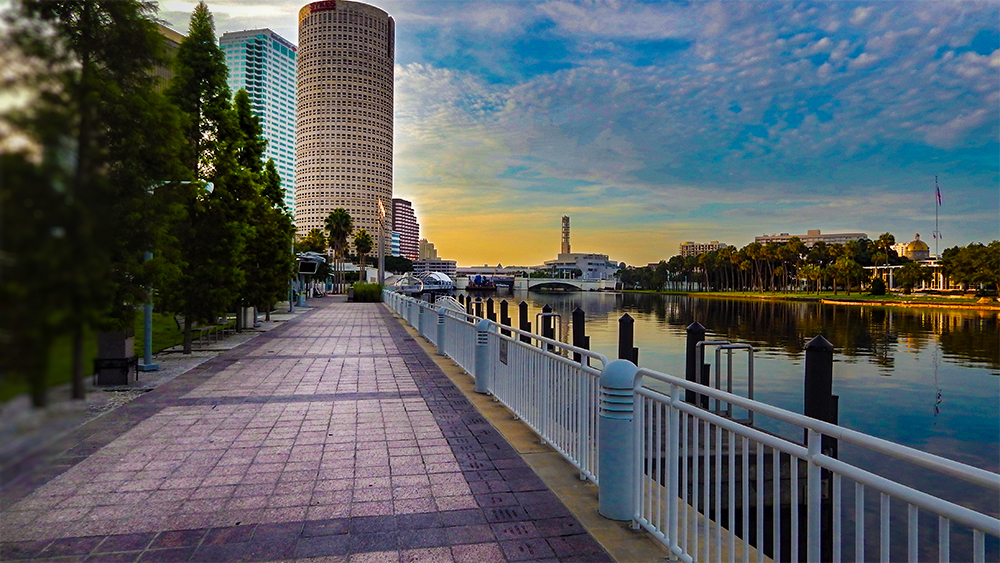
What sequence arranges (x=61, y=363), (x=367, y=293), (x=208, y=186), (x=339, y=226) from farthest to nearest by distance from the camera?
(x=339, y=226)
(x=367, y=293)
(x=208, y=186)
(x=61, y=363)

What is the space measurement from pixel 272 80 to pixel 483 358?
573 feet

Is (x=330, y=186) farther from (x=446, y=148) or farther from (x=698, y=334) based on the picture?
(x=698, y=334)

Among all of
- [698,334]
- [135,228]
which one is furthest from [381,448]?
[698,334]

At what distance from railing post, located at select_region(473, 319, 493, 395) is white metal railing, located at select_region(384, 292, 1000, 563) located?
78mm

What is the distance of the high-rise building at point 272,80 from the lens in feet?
469

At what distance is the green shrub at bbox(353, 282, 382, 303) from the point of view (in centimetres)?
4672

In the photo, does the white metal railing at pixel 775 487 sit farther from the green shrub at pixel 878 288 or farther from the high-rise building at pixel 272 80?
the high-rise building at pixel 272 80

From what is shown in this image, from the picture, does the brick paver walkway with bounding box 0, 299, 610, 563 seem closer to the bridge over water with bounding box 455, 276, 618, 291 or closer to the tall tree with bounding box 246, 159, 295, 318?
the tall tree with bounding box 246, 159, 295, 318

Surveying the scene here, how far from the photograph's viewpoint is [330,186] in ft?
539

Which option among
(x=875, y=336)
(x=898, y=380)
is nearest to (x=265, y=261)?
(x=898, y=380)

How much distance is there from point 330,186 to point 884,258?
5360 inches

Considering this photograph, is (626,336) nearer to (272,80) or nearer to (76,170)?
(76,170)

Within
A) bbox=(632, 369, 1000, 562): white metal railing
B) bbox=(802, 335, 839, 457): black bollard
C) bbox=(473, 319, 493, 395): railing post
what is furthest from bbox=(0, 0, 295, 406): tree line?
bbox=(802, 335, 839, 457): black bollard

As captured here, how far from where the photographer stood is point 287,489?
4.92m
